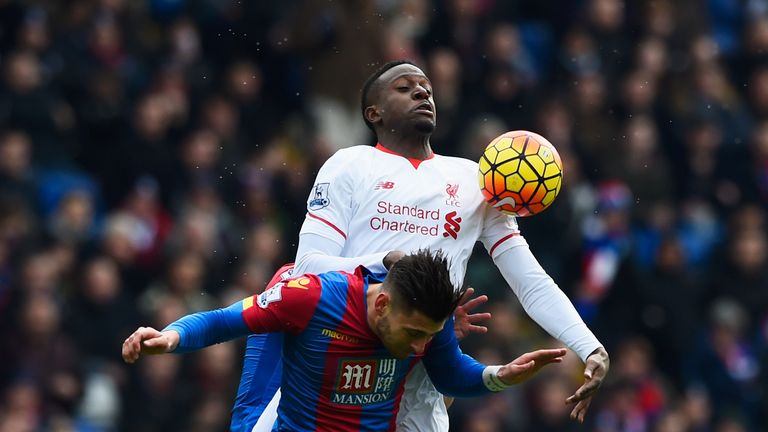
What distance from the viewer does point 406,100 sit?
823 centimetres

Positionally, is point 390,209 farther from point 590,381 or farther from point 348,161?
point 590,381

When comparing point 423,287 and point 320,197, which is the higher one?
point 320,197

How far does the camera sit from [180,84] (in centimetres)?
1450

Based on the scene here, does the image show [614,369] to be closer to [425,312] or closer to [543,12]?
[543,12]

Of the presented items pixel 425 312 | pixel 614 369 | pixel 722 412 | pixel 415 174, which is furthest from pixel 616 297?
pixel 425 312

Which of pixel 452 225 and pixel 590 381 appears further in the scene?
pixel 452 225

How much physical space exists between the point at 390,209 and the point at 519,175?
703mm

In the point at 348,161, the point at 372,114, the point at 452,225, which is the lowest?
the point at 452,225

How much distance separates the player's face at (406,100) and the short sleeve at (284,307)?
49.4 inches

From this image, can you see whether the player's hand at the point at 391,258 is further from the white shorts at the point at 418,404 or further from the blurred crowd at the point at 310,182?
the blurred crowd at the point at 310,182

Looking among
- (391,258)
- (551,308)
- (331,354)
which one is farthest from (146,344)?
(551,308)

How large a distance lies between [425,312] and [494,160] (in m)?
1.25

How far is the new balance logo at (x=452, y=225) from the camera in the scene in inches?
316

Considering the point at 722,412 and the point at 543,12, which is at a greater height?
the point at 543,12
